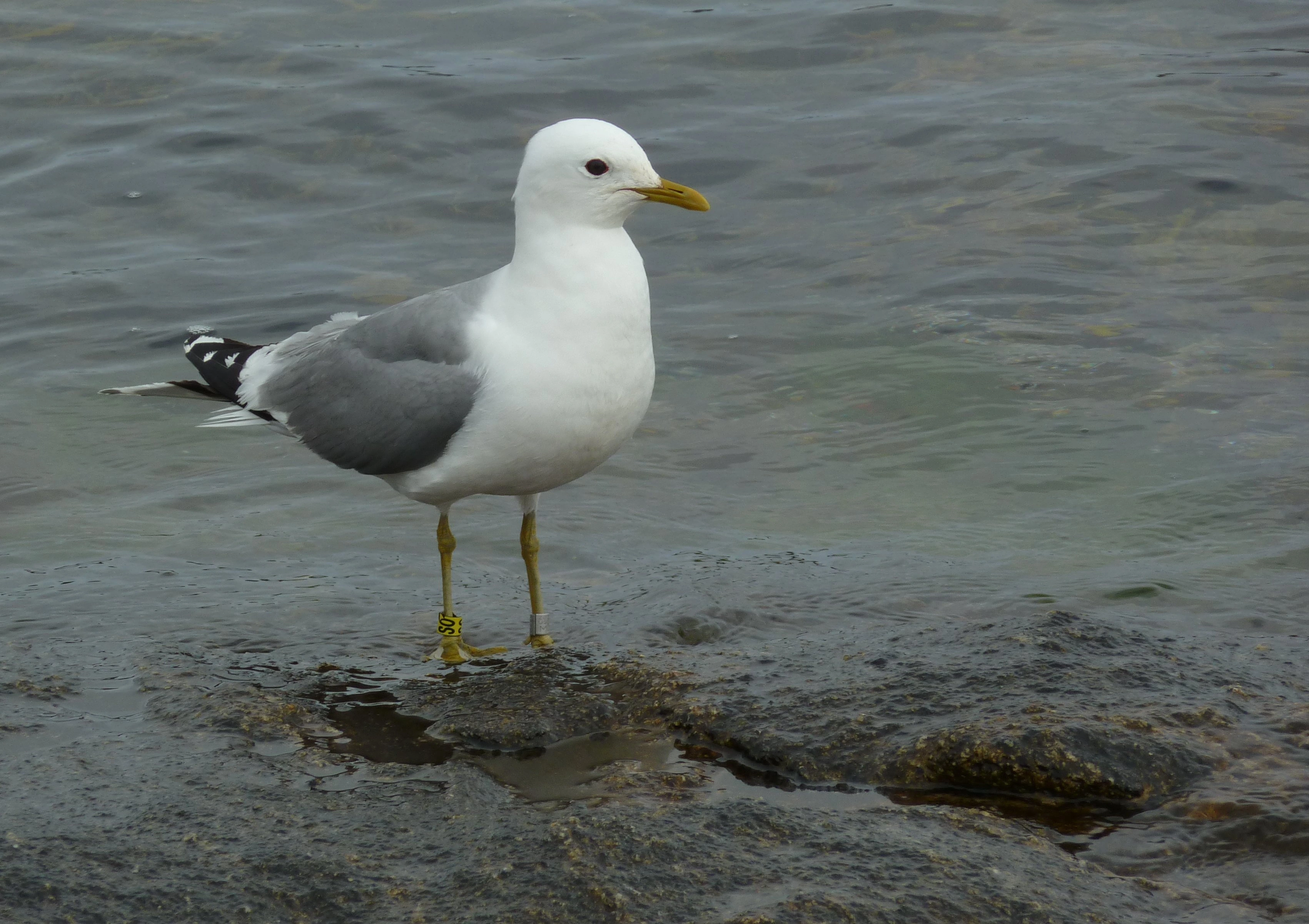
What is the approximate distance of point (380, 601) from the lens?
612cm

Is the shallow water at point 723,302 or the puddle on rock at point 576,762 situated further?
the shallow water at point 723,302

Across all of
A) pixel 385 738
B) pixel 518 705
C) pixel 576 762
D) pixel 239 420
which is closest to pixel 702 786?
pixel 576 762

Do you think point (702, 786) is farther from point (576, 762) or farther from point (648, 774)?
point (576, 762)

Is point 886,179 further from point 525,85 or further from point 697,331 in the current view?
point 525,85

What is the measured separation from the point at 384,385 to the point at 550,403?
975mm

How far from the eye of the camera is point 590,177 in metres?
5.16

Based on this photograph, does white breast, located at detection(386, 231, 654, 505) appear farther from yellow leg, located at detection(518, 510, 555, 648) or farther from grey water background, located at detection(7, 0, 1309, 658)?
grey water background, located at detection(7, 0, 1309, 658)

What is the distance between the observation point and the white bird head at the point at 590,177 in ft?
16.9

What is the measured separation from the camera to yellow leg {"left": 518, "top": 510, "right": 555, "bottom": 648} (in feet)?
18.6

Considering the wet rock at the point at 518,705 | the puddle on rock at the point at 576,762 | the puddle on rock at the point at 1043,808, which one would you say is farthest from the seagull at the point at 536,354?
the puddle on rock at the point at 1043,808

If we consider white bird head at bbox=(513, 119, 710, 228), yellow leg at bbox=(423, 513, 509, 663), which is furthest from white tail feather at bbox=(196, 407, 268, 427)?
white bird head at bbox=(513, 119, 710, 228)

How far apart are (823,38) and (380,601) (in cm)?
972

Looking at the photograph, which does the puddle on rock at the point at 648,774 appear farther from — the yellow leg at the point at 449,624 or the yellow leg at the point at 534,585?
the yellow leg at the point at 534,585

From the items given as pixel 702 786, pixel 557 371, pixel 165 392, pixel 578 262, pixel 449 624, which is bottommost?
pixel 449 624
